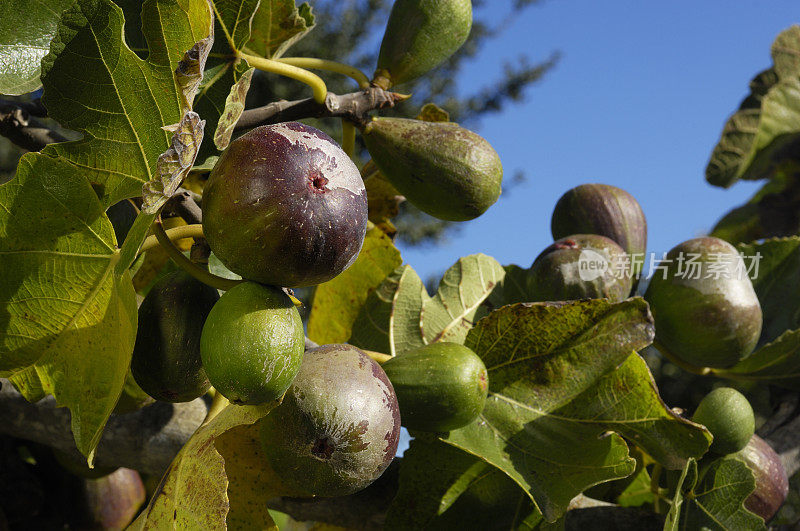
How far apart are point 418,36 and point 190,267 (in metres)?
0.49

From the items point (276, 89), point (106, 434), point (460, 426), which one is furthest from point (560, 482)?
point (276, 89)

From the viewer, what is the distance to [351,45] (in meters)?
5.00

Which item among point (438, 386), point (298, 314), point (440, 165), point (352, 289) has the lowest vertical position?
point (352, 289)

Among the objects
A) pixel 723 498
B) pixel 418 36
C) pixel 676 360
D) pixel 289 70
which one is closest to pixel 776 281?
pixel 676 360

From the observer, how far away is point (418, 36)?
1.08 meters

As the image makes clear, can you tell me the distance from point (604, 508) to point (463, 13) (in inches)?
31.8

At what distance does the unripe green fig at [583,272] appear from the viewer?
1.18 meters

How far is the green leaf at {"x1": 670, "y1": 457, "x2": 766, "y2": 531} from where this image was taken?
1.15 meters

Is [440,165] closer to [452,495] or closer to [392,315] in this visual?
[392,315]

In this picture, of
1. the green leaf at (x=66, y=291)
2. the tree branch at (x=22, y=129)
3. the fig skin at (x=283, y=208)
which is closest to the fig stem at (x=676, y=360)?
the fig skin at (x=283, y=208)

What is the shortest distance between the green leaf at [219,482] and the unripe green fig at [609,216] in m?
0.76

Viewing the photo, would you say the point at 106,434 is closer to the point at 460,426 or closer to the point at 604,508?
the point at 460,426

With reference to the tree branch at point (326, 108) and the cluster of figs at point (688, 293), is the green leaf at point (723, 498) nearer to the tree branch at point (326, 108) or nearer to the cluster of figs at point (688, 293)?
the cluster of figs at point (688, 293)

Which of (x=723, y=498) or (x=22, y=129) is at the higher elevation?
(x=22, y=129)
